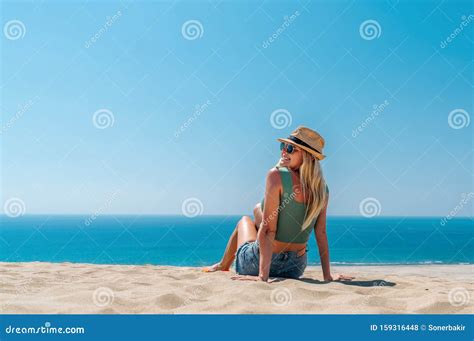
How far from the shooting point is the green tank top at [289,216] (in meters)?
4.24

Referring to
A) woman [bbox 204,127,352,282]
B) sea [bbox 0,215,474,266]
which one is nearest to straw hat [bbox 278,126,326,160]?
woman [bbox 204,127,352,282]

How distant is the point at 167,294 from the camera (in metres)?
3.48

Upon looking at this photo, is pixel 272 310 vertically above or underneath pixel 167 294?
underneath

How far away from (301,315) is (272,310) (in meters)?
0.21

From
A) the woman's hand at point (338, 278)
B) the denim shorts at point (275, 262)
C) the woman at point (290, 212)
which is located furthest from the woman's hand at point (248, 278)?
the woman's hand at point (338, 278)

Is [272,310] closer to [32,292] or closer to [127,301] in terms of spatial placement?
[127,301]

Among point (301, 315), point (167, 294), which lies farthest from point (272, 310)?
point (167, 294)

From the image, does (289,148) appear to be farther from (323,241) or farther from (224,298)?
(224,298)

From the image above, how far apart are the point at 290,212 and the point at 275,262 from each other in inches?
20.8

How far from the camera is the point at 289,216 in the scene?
14.1 ft

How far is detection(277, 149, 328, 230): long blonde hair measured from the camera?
426 cm

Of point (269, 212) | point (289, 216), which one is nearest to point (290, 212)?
point (289, 216)

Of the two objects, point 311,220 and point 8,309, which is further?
point 311,220

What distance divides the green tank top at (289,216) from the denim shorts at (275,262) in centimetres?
18
